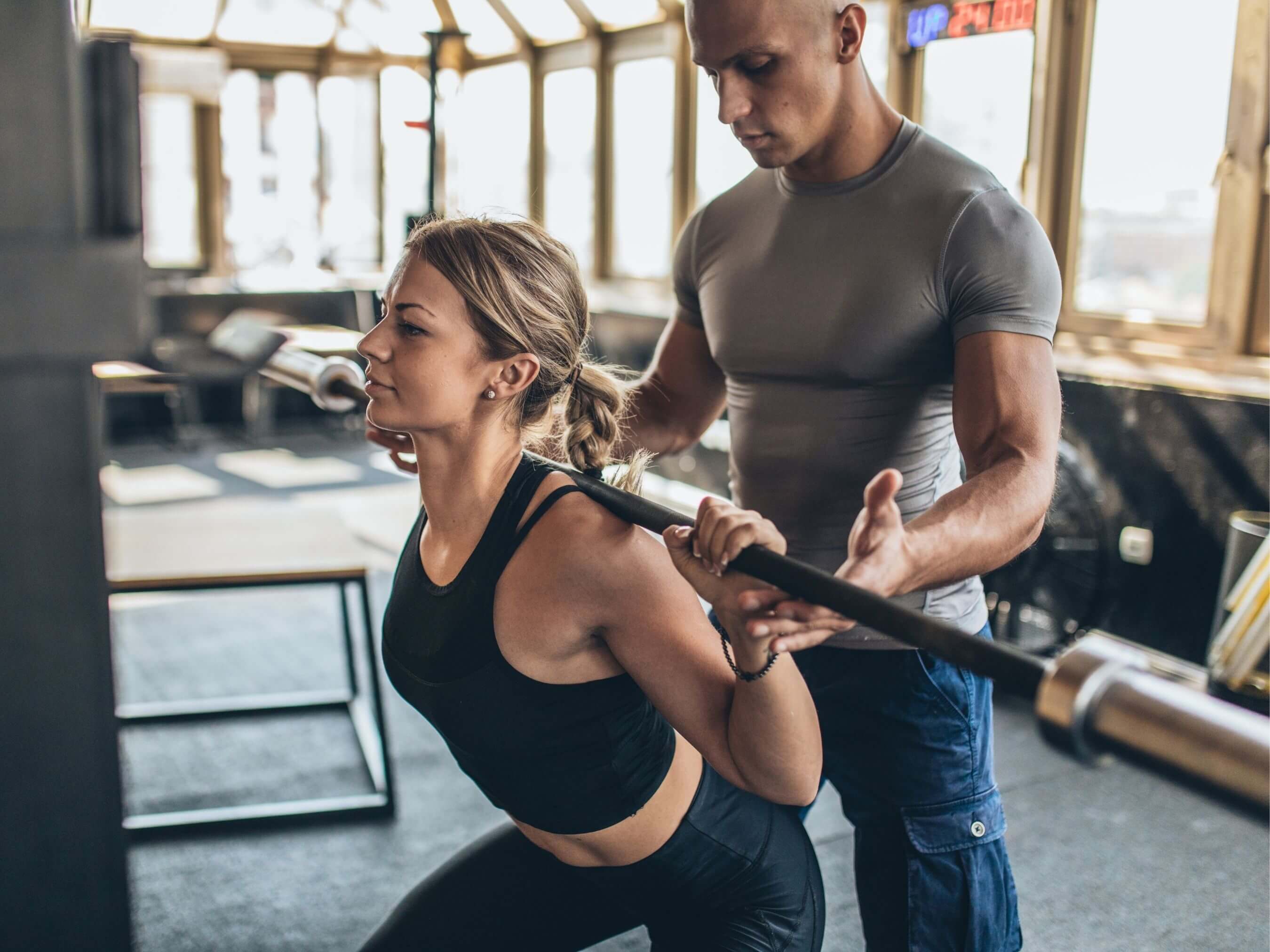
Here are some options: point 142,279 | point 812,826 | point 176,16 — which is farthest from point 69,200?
point 176,16

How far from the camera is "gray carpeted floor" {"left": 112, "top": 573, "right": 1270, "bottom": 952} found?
2406 millimetres

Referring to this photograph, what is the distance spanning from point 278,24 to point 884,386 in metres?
7.97

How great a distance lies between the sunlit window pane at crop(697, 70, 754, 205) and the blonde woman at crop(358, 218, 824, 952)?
486cm

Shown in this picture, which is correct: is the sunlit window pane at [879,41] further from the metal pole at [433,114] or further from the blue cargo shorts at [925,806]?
the blue cargo shorts at [925,806]

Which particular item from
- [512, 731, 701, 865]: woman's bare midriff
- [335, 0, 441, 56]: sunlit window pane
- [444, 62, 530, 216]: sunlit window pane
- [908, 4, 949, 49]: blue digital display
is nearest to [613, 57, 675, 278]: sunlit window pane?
[444, 62, 530, 216]: sunlit window pane

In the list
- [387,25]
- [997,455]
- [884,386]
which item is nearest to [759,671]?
[997,455]

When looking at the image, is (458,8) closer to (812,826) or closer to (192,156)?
(192,156)

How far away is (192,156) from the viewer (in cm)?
834

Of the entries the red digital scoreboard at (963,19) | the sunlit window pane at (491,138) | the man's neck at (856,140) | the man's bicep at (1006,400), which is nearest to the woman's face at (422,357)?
the man's neck at (856,140)

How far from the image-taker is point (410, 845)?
9.00 ft

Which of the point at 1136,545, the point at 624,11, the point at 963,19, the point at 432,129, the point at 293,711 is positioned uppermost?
the point at 624,11

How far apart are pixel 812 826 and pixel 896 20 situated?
3533 millimetres

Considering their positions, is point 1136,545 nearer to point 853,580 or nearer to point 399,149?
point 853,580

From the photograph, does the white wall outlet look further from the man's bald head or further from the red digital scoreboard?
the man's bald head
